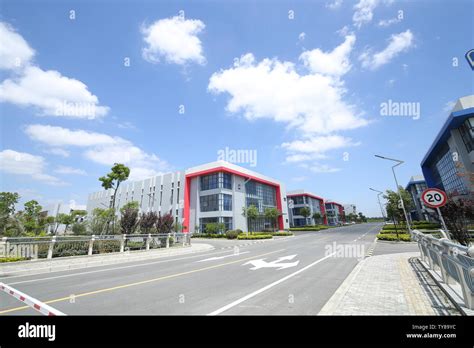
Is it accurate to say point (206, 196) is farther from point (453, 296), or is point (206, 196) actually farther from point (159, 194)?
point (453, 296)

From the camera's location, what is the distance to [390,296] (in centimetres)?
536

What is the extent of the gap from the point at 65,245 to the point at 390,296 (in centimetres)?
1678

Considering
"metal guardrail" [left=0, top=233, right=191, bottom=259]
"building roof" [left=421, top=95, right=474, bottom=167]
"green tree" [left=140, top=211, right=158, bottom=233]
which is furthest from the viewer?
"building roof" [left=421, top=95, right=474, bottom=167]

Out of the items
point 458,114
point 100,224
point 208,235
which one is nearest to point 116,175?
point 100,224

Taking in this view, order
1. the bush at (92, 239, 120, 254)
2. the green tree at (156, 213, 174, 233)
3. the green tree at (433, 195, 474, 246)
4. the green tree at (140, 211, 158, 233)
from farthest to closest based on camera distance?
the green tree at (156, 213, 174, 233)
the green tree at (140, 211, 158, 233)
the bush at (92, 239, 120, 254)
the green tree at (433, 195, 474, 246)

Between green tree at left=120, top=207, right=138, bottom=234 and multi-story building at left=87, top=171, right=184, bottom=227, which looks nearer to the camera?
green tree at left=120, top=207, right=138, bottom=234

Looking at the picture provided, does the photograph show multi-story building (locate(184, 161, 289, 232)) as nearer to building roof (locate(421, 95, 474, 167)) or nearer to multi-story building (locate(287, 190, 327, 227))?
building roof (locate(421, 95, 474, 167))

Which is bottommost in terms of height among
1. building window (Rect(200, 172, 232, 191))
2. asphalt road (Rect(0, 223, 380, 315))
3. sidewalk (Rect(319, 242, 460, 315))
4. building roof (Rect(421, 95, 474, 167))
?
sidewalk (Rect(319, 242, 460, 315))

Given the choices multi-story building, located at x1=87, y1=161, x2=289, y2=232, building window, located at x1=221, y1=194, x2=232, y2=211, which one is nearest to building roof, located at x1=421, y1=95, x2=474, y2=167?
multi-story building, located at x1=87, y1=161, x2=289, y2=232

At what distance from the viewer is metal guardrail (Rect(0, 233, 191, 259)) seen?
40.0 feet

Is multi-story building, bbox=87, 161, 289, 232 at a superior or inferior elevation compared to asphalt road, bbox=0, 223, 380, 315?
superior

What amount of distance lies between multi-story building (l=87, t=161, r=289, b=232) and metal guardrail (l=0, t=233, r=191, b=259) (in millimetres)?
23072
